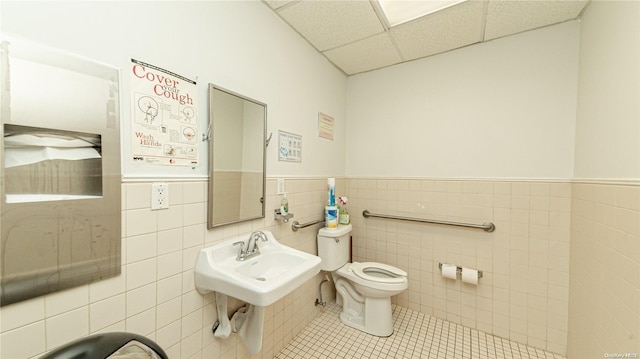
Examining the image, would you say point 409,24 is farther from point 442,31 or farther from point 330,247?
point 330,247

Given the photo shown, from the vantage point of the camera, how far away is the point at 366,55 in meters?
2.10

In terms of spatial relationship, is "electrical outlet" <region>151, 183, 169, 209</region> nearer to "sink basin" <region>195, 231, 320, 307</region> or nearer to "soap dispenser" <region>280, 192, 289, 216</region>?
"sink basin" <region>195, 231, 320, 307</region>

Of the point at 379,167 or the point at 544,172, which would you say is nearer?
the point at 544,172

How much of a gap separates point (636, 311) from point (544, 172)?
100 centimetres

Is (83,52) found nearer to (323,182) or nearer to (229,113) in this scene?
(229,113)

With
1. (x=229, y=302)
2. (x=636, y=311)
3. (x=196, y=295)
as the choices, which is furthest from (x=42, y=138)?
(x=636, y=311)

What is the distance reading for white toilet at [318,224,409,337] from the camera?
72.2 inches

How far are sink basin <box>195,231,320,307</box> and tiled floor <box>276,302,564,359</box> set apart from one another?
0.80 meters

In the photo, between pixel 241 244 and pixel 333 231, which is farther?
pixel 333 231

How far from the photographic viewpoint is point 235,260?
1.28 m

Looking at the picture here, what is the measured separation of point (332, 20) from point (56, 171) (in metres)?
1.69

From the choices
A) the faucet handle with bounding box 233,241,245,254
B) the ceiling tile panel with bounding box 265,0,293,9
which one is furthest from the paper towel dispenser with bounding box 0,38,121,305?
the ceiling tile panel with bounding box 265,0,293,9

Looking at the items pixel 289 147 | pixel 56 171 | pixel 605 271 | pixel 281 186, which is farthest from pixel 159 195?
pixel 605 271

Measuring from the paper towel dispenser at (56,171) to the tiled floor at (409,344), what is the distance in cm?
143
